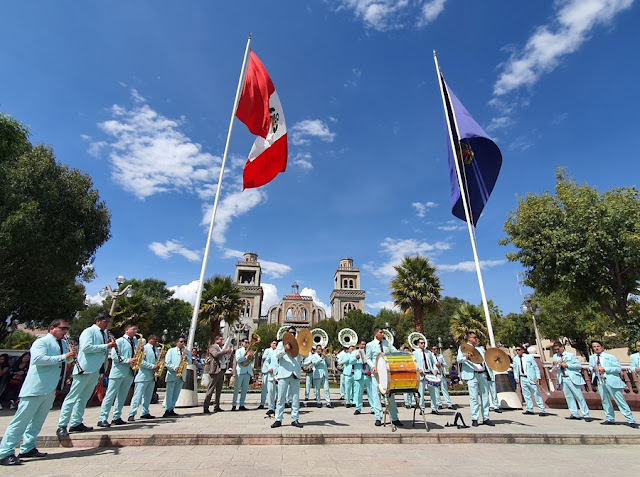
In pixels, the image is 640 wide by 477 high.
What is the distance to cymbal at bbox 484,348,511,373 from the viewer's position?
855 cm

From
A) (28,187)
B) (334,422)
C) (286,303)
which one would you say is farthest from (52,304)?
(286,303)

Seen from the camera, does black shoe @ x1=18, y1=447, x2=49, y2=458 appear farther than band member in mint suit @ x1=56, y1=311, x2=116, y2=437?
No

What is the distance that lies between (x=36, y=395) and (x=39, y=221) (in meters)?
13.3

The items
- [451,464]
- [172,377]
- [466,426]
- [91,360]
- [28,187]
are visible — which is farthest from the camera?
[28,187]

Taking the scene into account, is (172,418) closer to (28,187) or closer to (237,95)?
(237,95)

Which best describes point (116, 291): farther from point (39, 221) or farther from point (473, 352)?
point (473, 352)

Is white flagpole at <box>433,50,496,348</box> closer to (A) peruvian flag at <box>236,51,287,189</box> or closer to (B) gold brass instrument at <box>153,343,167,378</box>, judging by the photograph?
(A) peruvian flag at <box>236,51,287,189</box>

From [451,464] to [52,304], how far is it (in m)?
25.9

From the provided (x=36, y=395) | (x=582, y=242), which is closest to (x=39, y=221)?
(x=36, y=395)

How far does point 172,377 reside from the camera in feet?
30.4

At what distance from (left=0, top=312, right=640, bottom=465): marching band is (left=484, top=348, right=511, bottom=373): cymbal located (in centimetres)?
2

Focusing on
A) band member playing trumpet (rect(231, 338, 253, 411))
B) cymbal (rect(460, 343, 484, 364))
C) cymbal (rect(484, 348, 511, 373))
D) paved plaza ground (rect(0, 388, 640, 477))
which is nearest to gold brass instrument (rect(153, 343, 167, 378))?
paved plaza ground (rect(0, 388, 640, 477))

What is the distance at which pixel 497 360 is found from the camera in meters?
8.68

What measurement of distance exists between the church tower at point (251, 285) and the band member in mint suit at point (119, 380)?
2904 inches
